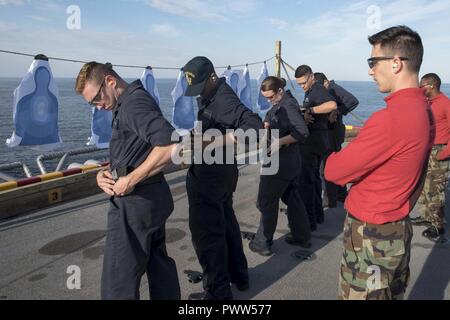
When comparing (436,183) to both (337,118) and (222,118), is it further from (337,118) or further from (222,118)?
(222,118)

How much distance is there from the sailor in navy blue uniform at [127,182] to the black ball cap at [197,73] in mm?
634

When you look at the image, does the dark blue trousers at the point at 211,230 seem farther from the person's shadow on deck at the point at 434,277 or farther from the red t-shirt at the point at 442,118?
the red t-shirt at the point at 442,118

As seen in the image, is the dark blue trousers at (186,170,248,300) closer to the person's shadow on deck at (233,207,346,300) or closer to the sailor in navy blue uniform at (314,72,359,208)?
the person's shadow on deck at (233,207,346,300)

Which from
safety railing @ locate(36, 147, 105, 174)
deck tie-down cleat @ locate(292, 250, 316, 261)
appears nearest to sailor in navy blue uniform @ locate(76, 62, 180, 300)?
deck tie-down cleat @ locate(292, 250, 316, 261)

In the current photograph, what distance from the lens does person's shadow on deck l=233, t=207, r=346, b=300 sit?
354 cm

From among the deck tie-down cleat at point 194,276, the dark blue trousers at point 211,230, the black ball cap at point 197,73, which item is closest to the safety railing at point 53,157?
the deck tie-down cleat at point 194,276

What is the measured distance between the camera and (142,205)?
2389 mm

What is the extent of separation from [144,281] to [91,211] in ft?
7.93

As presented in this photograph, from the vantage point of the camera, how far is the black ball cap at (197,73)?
2.96m

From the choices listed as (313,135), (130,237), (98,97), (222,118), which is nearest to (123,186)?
(130,237)

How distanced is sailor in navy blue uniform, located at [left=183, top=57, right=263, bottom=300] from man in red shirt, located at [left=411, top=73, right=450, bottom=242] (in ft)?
9.87
